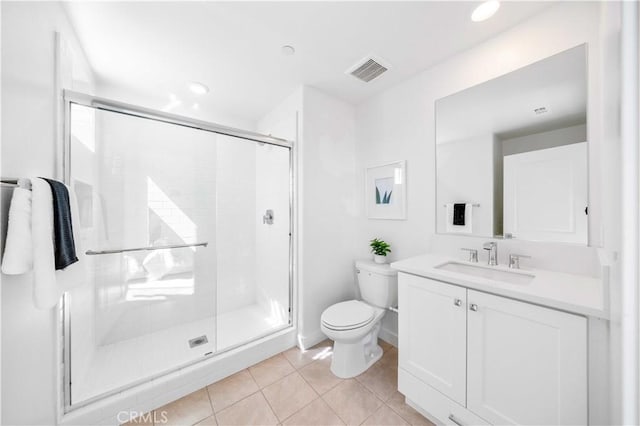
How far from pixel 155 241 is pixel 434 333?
79.7 inches

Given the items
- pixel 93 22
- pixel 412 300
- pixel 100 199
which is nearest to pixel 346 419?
pixel 412 300

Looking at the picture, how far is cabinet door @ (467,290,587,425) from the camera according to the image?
2.82 feet

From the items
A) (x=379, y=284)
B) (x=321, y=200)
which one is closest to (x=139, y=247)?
(x=321, y=200)

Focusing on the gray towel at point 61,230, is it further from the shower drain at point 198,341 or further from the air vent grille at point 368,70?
the air vent grille at point 368,70

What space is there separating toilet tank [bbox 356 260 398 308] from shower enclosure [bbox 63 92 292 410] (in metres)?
0.71

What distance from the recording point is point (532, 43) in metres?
1.33

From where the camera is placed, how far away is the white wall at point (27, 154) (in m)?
0.80

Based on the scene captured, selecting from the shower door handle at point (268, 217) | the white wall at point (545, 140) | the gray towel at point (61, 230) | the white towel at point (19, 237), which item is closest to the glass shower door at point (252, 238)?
the shower door handle at point (268, 217)

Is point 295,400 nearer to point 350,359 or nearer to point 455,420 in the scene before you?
point 350,359

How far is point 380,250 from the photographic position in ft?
6.63

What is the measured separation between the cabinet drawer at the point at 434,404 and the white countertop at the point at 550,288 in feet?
2.10

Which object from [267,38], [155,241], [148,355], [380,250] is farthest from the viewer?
[380,250]

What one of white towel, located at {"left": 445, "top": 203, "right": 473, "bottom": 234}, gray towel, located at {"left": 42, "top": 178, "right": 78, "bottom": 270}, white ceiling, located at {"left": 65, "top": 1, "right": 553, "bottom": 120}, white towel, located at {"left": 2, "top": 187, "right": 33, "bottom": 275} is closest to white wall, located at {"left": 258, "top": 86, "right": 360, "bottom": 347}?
white ceiling, located at {"left": 65, "top": 1, "right": 553, "bottom": 120}

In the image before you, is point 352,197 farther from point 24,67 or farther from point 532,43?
point 24,67
